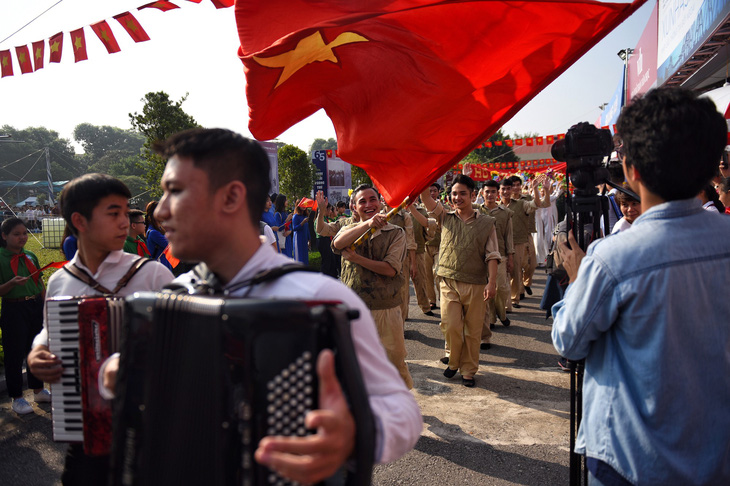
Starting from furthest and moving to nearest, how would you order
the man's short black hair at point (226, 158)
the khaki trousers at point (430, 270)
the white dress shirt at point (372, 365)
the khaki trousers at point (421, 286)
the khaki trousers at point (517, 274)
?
the khaki trousers at point (430, 270)
the khaki trousers at point (517, 274)
the khaki trousers at point (421, 286)
the man's short black hair at point (226, 158)
the white dress shirt at point (372, 365)

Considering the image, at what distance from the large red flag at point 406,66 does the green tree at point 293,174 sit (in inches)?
1199

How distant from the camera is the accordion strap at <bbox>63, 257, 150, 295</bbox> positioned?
2404 mm

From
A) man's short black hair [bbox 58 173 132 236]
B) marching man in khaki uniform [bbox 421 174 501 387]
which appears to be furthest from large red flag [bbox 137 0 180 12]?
man's short black hair [bbox 58 173 132 236]

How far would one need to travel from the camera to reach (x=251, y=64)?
3037 millimetres

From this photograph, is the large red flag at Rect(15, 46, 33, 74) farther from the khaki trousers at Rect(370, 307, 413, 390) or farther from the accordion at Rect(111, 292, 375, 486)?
the accordion at Rect(111, 292, 375, 486)

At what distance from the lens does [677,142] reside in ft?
5.42

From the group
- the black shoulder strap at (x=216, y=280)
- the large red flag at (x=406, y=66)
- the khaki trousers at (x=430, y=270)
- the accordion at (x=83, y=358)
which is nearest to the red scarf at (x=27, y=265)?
the large red flag at (x=406, y=66)

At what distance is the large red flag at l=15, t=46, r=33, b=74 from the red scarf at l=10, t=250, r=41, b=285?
110 inches

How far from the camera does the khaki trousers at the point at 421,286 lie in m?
8.73

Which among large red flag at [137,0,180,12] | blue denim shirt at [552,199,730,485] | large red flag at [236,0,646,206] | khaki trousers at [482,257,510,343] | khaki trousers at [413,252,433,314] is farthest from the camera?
khaki trousers at [413,252,433,314]

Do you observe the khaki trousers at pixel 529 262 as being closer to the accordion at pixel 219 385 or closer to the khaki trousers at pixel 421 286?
the khaki trousers at pixel 421 286

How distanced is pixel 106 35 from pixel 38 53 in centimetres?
93

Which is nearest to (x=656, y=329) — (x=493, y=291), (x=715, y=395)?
(x=715, y=395)

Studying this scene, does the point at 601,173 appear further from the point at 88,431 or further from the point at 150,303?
the point at 88,431
